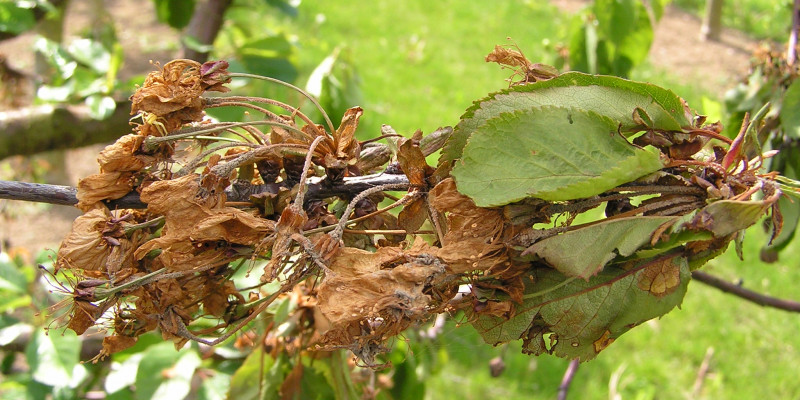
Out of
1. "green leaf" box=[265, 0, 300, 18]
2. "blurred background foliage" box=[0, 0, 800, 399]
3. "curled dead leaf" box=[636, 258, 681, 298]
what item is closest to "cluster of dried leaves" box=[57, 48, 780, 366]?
"curled dead leaf" box=[636, 258, 681, 298]

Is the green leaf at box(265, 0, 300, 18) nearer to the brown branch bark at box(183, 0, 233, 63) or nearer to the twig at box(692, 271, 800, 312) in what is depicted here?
the brown branch bark at box(183, 0, 233, 63)

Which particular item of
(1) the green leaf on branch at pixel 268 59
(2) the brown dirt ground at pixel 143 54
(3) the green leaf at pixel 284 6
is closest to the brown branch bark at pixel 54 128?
(1) the green leaf on branch at pixel 268 59

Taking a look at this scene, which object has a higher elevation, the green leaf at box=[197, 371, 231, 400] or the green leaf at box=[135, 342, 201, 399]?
the green leaf at box=[135, 342, 201, 399]

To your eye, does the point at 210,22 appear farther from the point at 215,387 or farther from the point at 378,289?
the point at 378,289

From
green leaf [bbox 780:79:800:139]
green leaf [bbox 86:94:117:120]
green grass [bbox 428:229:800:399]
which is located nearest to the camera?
green leaf [bbox 780:79:800:139]

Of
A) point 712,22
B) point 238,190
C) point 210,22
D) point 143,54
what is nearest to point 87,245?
point 238,190

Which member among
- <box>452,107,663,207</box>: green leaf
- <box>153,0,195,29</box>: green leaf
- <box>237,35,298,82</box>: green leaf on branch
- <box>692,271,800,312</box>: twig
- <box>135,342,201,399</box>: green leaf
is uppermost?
<box>452,107,663,207</box>: green leaf

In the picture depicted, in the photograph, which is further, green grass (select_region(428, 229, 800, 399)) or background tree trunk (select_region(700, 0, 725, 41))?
background tree trunk (select_region(700, 0, 725, 41))
